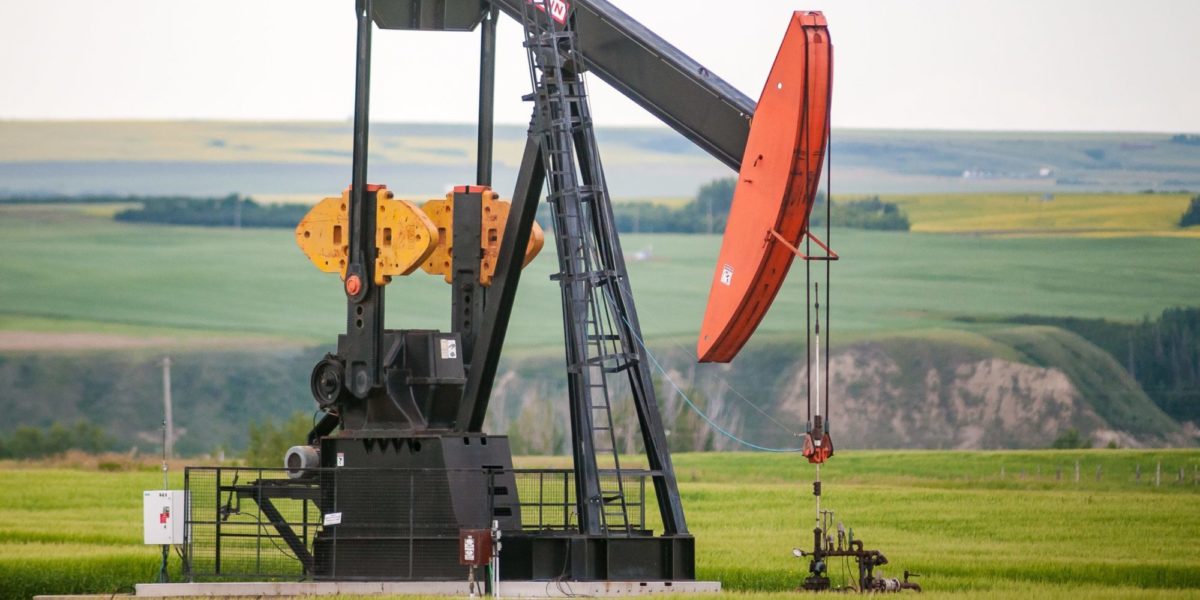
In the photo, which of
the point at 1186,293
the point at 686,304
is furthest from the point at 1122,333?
the point at 686,304

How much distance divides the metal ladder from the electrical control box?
4.80 metres

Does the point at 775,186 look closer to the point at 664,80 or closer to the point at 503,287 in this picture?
the point at 664,80

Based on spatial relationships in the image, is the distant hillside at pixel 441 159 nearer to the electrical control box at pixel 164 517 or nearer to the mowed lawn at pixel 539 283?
the mowed lawn at pixel 539 283

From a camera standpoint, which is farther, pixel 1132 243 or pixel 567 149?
pixel 1132 243

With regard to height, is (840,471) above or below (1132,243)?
below

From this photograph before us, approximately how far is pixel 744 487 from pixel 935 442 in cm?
3388

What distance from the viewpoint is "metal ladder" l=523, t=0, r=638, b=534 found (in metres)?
20.2

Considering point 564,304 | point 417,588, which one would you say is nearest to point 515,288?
point 564,304

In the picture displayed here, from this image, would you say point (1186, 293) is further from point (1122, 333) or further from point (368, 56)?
point (368, 56)

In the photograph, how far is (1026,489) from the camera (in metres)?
42.5

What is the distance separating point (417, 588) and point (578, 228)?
12.9ft

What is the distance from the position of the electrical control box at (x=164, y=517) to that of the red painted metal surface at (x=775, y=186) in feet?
20.7

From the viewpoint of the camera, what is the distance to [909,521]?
1375 inches

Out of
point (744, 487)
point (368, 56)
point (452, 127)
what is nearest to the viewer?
point (368, 56)
